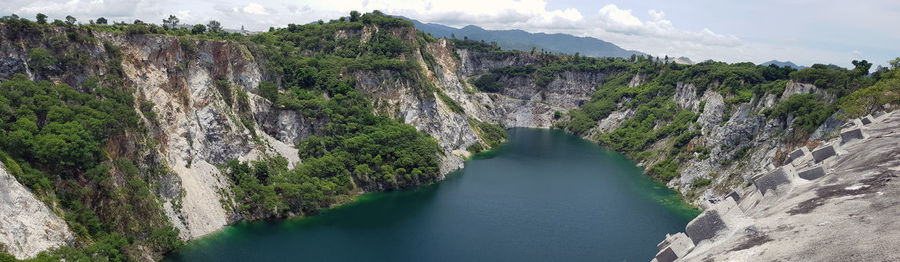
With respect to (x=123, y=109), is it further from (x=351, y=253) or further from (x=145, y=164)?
(x=351, y=253)

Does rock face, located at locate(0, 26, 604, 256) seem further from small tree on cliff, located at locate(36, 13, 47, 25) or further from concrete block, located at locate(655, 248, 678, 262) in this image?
concrete block, located at locate(655, 248, 678, 262)

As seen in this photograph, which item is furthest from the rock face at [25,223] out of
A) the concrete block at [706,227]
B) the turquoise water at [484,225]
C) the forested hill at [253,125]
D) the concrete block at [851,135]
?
the concrete block at [851,135]

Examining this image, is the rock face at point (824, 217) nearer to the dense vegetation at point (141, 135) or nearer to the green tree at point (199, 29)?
the dense vegetation at point (141, 135)

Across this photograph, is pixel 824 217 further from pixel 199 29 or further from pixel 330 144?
pixel 199 29

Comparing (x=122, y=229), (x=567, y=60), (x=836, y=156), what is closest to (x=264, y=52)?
(x=122, y=229)

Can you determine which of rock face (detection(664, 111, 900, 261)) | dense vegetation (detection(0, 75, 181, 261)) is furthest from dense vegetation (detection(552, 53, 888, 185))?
dense vegetation (detection(0, 75, 181, 261))

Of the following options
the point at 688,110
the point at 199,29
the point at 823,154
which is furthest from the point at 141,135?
the point at 688,110
